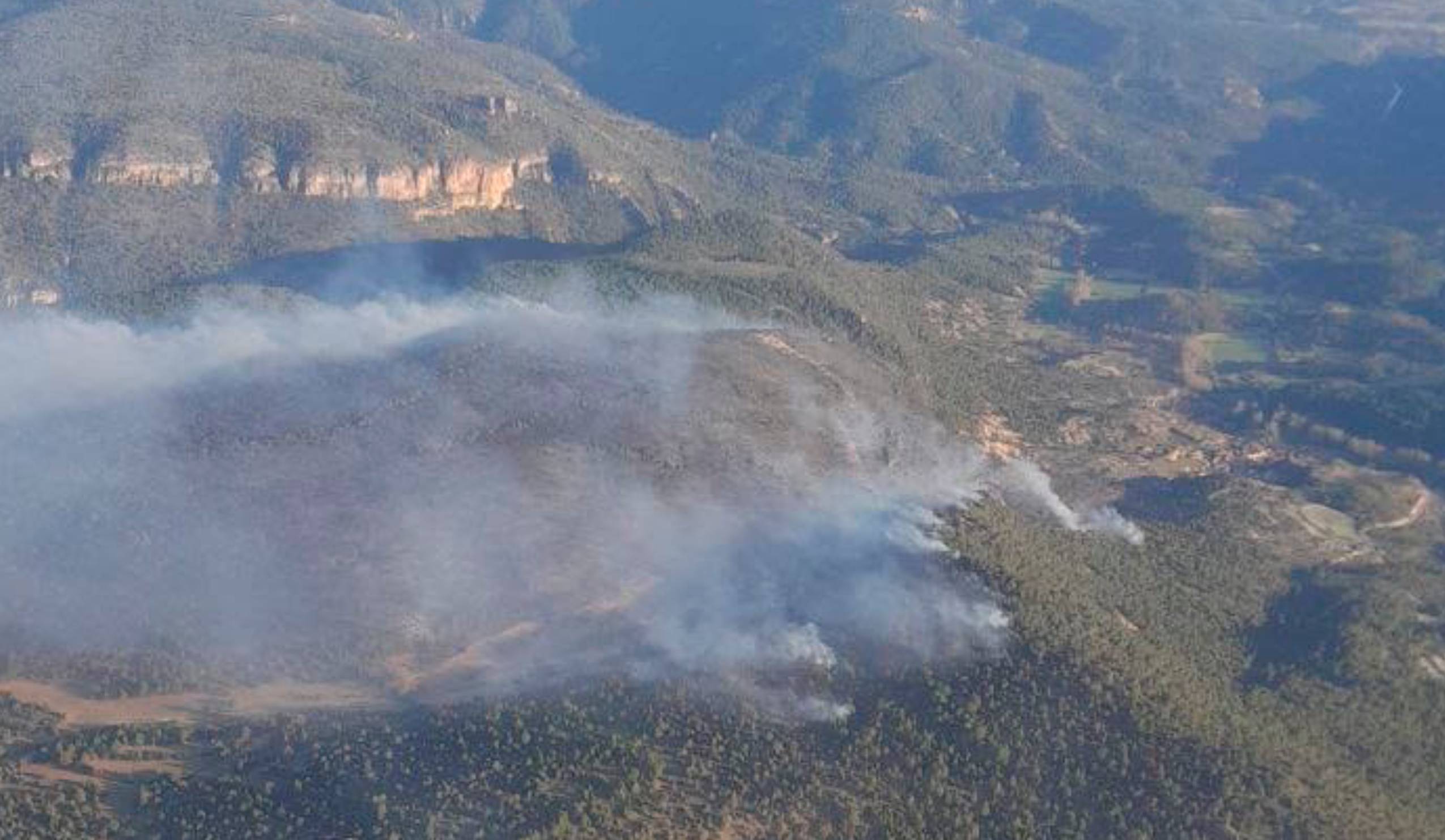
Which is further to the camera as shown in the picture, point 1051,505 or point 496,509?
point 1051,505

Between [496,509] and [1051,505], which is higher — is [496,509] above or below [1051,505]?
above

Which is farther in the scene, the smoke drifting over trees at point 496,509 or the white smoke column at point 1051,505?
the white smoke column at point 1051,505

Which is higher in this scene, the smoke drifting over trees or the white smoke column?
the smoke drifting over trees

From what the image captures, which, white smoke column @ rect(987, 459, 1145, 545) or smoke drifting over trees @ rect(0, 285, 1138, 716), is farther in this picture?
white smoke column @ rect(987, 459, 1145, 545)

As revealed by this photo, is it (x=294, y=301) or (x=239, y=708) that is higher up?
(x=239, y=708)

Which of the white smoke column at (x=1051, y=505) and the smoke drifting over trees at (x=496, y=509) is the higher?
the smoke drifting over trees at (x=496, y=509)

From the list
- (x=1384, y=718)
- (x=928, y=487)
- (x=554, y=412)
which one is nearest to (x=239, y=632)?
(x=554, y=412)

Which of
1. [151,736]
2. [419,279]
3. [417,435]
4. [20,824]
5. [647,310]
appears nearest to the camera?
[20,824]

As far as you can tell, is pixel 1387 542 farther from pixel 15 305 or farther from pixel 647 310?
pixel 15 305
